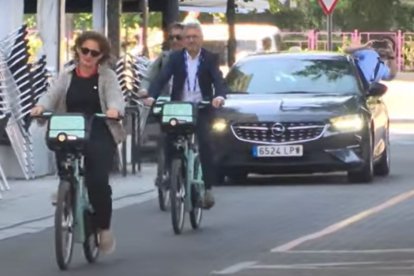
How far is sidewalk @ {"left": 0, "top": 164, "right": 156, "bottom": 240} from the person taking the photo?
13.0 meters

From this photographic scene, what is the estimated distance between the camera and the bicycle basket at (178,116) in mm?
12078

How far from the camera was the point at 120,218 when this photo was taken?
1360 centimetres

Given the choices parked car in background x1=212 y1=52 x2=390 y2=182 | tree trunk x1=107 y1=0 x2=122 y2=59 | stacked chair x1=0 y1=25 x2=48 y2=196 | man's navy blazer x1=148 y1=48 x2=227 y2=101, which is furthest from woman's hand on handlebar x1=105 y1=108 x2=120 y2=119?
tree trunk x1=107 y1=0 x2=122 y2=59

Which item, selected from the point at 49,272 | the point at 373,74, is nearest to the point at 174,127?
the point at 49,272

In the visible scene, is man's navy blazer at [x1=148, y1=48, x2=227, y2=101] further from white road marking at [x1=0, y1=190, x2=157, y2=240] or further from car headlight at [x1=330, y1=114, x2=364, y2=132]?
car headlight at [x1=330, y1=114, x2=364, y2=132]

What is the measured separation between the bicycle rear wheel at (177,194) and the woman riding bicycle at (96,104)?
1488mm

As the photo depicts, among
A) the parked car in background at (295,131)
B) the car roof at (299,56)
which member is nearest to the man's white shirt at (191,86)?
the parked car in background at (295,131)

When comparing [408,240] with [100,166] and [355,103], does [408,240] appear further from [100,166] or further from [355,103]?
[355,103]

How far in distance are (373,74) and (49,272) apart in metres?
12.9

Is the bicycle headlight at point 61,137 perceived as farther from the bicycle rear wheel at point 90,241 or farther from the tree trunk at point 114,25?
the tree trunk at point 114,25

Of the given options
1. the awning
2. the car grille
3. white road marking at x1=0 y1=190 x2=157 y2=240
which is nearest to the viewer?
white road marking at x1=0 y1=190 x2=157 y2=240

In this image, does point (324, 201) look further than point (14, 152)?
No

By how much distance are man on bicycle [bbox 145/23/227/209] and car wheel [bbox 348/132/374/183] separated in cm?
437

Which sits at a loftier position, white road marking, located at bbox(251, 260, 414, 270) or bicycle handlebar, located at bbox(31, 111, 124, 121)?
bicycle handlebar, located at bbox(31, 111, 124, 121)
